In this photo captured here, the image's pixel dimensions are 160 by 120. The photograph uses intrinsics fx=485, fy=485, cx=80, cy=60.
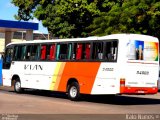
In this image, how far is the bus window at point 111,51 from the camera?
1973 cm

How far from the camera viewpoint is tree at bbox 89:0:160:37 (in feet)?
108

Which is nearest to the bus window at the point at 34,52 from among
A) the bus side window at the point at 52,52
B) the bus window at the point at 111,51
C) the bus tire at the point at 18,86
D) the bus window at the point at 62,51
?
the bus side window at the point at 52,52

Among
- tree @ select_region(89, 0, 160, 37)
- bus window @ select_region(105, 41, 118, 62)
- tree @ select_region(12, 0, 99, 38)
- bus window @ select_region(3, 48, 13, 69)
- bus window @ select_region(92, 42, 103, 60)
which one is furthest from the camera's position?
tree @ select_region(12, 0, 99, 38)

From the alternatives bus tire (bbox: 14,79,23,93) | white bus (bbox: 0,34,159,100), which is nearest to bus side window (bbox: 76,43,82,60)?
white bus (bbox: 0,34,159,100)

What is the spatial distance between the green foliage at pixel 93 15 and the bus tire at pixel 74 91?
39.5 feet

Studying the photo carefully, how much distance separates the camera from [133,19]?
110 feet

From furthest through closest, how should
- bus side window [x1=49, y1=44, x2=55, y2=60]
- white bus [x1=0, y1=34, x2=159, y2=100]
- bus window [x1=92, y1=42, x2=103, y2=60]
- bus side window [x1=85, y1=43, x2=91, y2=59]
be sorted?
bus side window [x1=49, y1=44, x2=55, y2=60] → bus side window [x1=85, y1=43, x2=91, y2=59] → bus window [x1=92, y1=42, x2=103, y2=60] → white bus [x1=0, y1=34, x2=159, y2=100]

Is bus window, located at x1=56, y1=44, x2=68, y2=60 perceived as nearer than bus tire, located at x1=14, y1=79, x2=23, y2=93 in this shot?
Yes

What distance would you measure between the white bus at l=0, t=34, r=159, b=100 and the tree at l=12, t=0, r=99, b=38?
13.5m

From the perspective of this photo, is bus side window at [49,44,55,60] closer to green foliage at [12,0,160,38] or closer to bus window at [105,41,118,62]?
bus window at [105,41,118,62]

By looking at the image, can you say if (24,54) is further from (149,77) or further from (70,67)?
(149,77)

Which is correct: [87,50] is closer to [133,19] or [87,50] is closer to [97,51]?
[97,51]

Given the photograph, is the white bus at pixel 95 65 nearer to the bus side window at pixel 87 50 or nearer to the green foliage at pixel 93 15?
the bus side window at pixel 87 50

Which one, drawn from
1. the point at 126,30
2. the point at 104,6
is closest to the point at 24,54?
the point at 126,30
